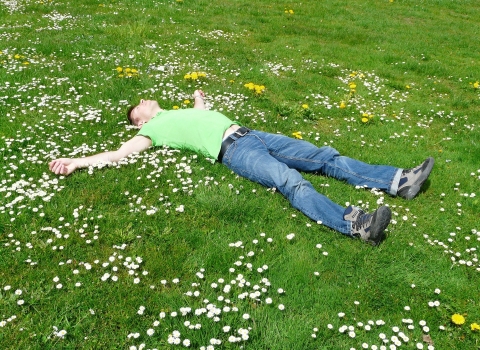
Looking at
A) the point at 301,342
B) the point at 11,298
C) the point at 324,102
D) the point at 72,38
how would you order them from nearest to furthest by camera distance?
the point at 301,342
the point at 11,298
the point at 324,102
the point at 72,38

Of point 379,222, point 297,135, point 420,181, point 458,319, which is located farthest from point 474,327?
point 297,135

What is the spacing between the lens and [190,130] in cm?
689

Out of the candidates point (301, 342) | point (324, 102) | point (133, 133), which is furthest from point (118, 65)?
point (301, 342)

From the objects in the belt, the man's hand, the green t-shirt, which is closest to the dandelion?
the belt

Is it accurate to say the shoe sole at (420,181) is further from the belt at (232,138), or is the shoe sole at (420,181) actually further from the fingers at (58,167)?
the fingers at (58,167)

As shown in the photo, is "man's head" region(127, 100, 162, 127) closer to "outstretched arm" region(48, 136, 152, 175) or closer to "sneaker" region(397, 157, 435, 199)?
"outstretched arm" region(48, 136, 152, 175)

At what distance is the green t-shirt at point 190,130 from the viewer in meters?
6.68

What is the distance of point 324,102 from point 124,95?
184 inches

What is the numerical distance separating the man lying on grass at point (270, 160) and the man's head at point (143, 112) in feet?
0.97

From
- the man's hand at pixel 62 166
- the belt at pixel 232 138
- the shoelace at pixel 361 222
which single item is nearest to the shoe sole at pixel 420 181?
the shoelace at pixel 361 222

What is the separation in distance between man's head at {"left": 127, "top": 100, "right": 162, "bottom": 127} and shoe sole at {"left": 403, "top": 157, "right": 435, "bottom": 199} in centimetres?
467

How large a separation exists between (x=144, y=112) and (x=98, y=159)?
153cm

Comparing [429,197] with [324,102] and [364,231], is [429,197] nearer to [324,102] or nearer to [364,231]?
[364,231]

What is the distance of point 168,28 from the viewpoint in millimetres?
14336
